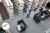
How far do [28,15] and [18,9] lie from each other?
5.1 inches

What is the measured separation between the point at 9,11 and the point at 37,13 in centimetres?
26

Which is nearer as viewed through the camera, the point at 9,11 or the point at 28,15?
the point at 9,11

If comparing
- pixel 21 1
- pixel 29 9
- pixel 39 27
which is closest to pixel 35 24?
pixel 39 27

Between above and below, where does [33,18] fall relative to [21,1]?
below

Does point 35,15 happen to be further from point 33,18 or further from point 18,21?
point 18,21

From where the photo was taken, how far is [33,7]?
3.82 ft

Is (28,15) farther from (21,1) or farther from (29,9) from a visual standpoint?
(21,1)

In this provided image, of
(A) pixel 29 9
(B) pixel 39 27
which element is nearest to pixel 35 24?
(B) pixel 39 27

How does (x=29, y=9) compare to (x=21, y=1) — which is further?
(x=29, y=9)

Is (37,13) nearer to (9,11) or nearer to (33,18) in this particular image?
(33,18)

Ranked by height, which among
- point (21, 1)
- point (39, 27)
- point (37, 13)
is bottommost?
point (39, 27)

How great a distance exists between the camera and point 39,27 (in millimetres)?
1137

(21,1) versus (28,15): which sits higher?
(21,1)

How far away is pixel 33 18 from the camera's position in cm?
116
